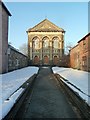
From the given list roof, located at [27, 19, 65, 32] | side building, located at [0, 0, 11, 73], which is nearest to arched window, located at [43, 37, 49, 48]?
roof, located at [27, 19, 65, 32]

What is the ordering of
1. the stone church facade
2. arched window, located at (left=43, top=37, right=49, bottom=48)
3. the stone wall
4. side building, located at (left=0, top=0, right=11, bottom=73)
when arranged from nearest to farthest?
side building, located at (left=0, top=0, right=11, bottom=73), the stone wall, the stone church facade, arched window, located at (left=43, top=37, right=49, bottom=48)

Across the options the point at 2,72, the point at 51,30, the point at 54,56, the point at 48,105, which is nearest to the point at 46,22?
the point at 51,30

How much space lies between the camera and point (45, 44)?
64.5m

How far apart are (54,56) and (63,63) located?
812 cm

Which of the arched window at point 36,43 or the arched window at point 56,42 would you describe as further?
the arched window at point 56,42

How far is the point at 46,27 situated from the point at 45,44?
513 cm

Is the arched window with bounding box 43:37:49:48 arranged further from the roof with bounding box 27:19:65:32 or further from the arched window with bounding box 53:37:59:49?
the roof with bounding box 27:19:65:32

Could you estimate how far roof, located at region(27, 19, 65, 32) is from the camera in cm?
6364

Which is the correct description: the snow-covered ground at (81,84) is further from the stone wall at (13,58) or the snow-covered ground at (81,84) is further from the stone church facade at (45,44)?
the stone church facade at (45,44)

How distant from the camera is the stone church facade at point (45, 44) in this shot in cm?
6347

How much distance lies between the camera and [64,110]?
7824mm

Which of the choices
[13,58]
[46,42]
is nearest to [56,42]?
[46,42]

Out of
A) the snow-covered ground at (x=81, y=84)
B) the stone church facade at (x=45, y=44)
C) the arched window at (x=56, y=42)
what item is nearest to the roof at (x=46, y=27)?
the stone church facade at (x=45, y=44)

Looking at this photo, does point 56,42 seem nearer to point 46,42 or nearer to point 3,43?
point 46,42
